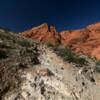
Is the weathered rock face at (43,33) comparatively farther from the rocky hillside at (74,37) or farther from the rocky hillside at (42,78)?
the rocky hillside at (42,78)

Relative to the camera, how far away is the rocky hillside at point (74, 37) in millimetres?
58500

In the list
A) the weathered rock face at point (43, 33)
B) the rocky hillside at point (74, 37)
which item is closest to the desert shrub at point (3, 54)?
the rocky hillside at point (74, 37)

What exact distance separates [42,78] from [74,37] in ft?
177

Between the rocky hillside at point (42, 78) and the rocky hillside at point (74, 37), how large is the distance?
38394 mm

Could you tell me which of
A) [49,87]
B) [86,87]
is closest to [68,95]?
[49,87]

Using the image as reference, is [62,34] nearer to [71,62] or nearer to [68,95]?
[71,62]

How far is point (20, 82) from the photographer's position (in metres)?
12.8

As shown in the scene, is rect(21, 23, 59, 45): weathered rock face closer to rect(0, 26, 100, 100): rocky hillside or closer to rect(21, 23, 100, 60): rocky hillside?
rect(21, 23, 100, 60): rocky hillside

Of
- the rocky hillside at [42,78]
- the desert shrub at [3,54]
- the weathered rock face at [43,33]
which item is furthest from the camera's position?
the weathered rock face at [43,33]

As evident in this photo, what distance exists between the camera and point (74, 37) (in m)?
67.1

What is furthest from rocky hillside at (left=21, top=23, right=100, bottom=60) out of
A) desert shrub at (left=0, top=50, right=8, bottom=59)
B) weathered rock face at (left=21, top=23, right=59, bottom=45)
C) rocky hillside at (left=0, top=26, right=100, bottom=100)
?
desert shrub at (left=0, top=50, right=8, bottom=59)

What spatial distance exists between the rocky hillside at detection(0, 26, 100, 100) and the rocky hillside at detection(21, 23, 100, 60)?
1512 inches

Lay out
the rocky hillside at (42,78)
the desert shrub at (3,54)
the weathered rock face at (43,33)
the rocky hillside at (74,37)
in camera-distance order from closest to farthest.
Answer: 1. the rocky hillside at (42,78)
2. the desert shrub at (3,54)
3. the rocky hillside at (74,37)
4. the weathered rock face at (43,33)

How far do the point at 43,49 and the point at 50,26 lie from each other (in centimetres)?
4570
